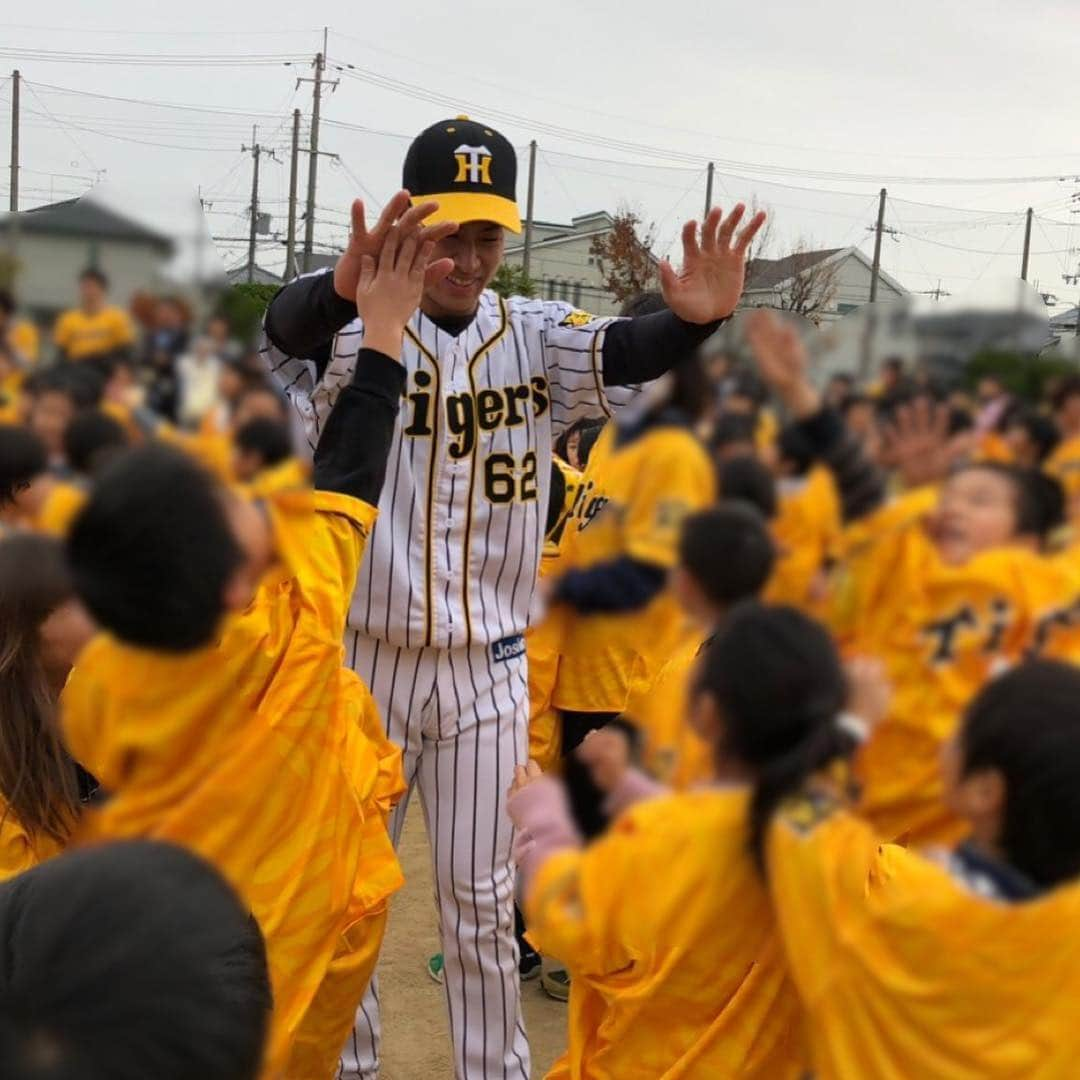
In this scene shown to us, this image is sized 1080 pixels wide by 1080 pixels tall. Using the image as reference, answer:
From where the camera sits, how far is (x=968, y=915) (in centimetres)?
109

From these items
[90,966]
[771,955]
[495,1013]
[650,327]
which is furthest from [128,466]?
[495,1013]

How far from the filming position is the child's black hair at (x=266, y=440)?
43.7 inches

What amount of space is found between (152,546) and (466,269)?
1.07 meters

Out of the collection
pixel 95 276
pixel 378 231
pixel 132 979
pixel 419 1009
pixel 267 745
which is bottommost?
pixel 419 1009

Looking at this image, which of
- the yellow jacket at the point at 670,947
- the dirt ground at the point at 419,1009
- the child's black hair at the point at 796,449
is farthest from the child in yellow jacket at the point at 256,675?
the dirt ground at the point at 419,1009

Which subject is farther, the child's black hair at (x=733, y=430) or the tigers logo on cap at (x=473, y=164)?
the tigers logo on cap at (x=473, y=164)

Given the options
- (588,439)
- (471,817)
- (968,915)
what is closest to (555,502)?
(588,439)

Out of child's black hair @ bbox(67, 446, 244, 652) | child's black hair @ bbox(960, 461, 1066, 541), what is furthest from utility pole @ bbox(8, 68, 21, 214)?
child's black hair @ bbox(960, 461, 1066, 541)

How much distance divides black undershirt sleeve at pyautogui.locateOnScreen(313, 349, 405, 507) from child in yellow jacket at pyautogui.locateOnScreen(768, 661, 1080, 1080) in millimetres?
812

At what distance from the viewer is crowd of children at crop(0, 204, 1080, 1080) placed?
1.01 m

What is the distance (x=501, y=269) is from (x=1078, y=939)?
4.80ft

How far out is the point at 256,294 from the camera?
4.78ft

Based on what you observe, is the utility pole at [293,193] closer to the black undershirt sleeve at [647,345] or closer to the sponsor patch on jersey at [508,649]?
the black undershirt sleeve at [647,345]

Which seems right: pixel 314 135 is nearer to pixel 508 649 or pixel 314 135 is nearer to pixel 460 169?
pixel 460 169
